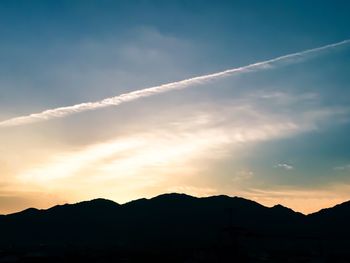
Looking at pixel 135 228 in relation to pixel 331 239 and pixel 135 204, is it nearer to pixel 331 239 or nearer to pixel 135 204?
pixel 135 204

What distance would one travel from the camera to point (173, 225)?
495 ft

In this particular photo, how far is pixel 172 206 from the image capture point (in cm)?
17050

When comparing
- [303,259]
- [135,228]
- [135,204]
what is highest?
[135,204]

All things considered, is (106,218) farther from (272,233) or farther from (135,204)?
(272,233)

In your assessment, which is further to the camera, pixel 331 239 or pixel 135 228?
pixel 135 228

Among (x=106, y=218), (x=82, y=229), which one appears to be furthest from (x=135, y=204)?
(x=82, y=229)

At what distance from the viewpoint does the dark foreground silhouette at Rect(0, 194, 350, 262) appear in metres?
131

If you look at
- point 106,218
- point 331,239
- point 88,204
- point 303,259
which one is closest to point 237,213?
point 331,239

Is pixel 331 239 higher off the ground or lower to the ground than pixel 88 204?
lower

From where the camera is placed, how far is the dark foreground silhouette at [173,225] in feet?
430

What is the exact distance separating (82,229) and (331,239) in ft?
286

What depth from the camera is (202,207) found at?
6639 inches

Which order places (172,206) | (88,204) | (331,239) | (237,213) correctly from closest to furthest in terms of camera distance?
(331,239) → (237,213) → (172,206) → (88,204)

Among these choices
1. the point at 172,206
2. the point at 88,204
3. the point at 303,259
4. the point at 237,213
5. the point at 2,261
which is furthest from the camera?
the point at 88,204
